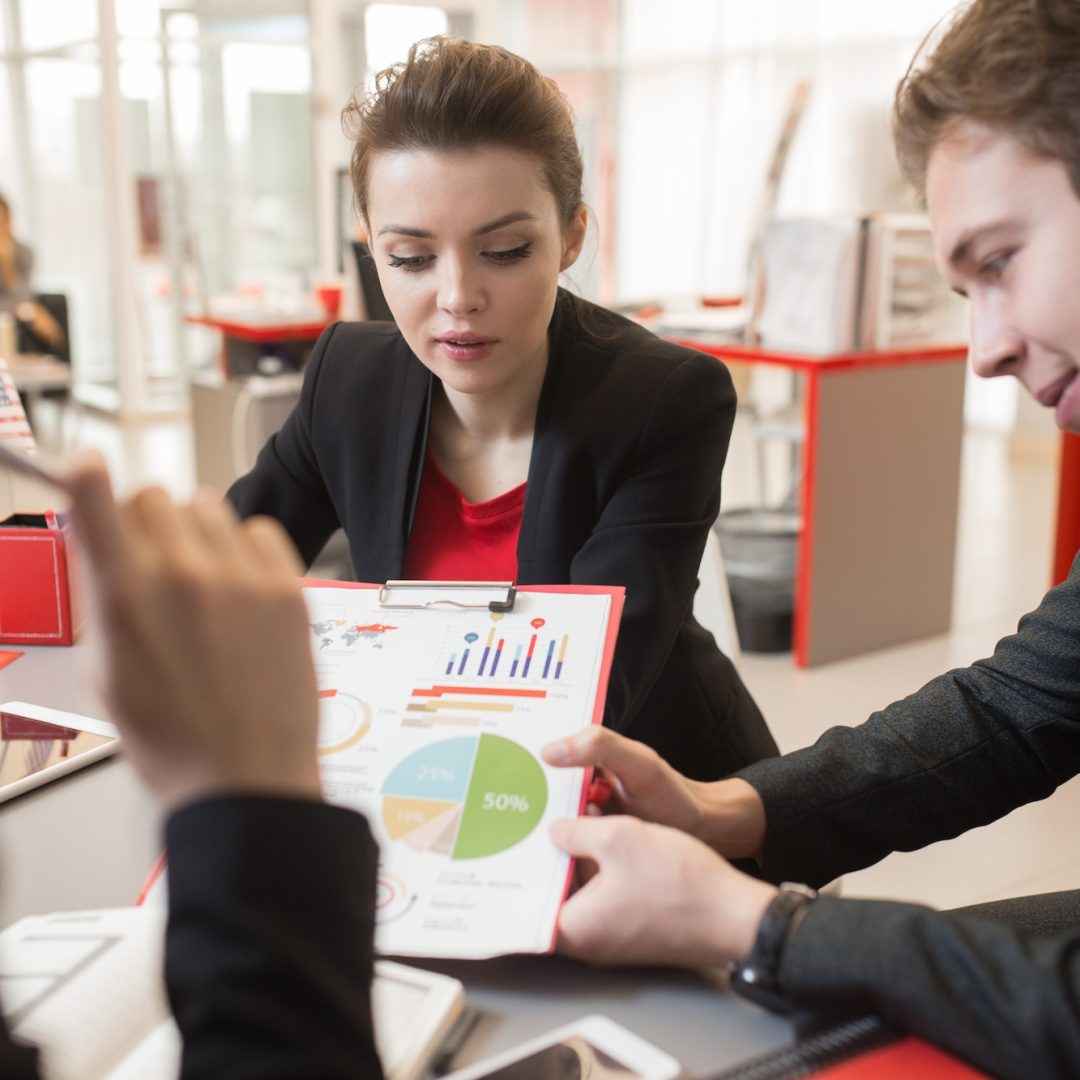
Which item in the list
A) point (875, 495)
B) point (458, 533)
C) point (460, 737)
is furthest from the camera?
point (875, 495)

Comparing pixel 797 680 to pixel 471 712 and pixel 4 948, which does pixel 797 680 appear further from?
pixel 4 948

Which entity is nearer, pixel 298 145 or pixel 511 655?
pixel 511 655

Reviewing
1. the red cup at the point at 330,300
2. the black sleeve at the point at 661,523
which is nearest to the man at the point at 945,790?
the black sleeve at the point at 661,523

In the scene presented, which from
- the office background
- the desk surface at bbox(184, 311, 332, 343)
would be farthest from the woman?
the office background

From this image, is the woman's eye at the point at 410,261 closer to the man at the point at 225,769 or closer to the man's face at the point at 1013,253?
the man's face at the point at 1013,253

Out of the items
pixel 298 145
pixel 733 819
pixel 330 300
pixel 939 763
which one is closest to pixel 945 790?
pixel 939 763

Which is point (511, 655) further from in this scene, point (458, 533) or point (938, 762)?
point (458, 533)

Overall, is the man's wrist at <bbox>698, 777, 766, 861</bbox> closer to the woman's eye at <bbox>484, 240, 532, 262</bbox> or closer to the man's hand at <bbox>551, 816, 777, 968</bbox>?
the man's hand at <bbox>551, 816, 777, 968</bbox>

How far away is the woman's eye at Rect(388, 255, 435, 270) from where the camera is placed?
1.32m

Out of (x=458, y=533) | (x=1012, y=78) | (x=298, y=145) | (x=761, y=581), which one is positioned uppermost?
(x=298, y=145)

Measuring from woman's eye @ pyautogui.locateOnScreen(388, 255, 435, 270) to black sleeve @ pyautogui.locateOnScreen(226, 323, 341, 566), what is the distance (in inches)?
9.7

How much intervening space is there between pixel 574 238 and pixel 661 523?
380 mm

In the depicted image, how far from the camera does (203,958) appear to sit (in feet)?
1.68

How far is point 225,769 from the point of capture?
0.51 metres
